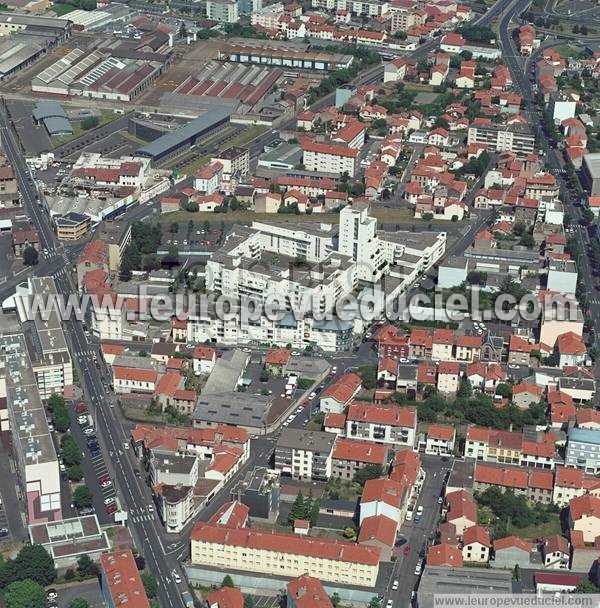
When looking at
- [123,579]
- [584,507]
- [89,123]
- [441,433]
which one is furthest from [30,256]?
[584,507]

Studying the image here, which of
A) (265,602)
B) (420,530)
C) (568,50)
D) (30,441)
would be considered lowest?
(265,602)

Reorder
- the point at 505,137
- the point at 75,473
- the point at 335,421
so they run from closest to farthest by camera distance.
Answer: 1. the point at 75,473
2. the point at 335,421
3. the point at 505,137

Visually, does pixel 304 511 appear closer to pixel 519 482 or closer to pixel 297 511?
pixel 297 511

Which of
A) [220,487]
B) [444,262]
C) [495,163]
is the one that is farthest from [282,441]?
[495,163]

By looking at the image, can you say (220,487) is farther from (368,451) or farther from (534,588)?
(534,588)

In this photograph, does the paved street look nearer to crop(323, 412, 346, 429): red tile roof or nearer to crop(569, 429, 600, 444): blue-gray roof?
crop(323, 412, 346, 429): red tile roof

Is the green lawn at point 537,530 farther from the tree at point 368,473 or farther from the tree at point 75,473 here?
the tree at point 75,473
